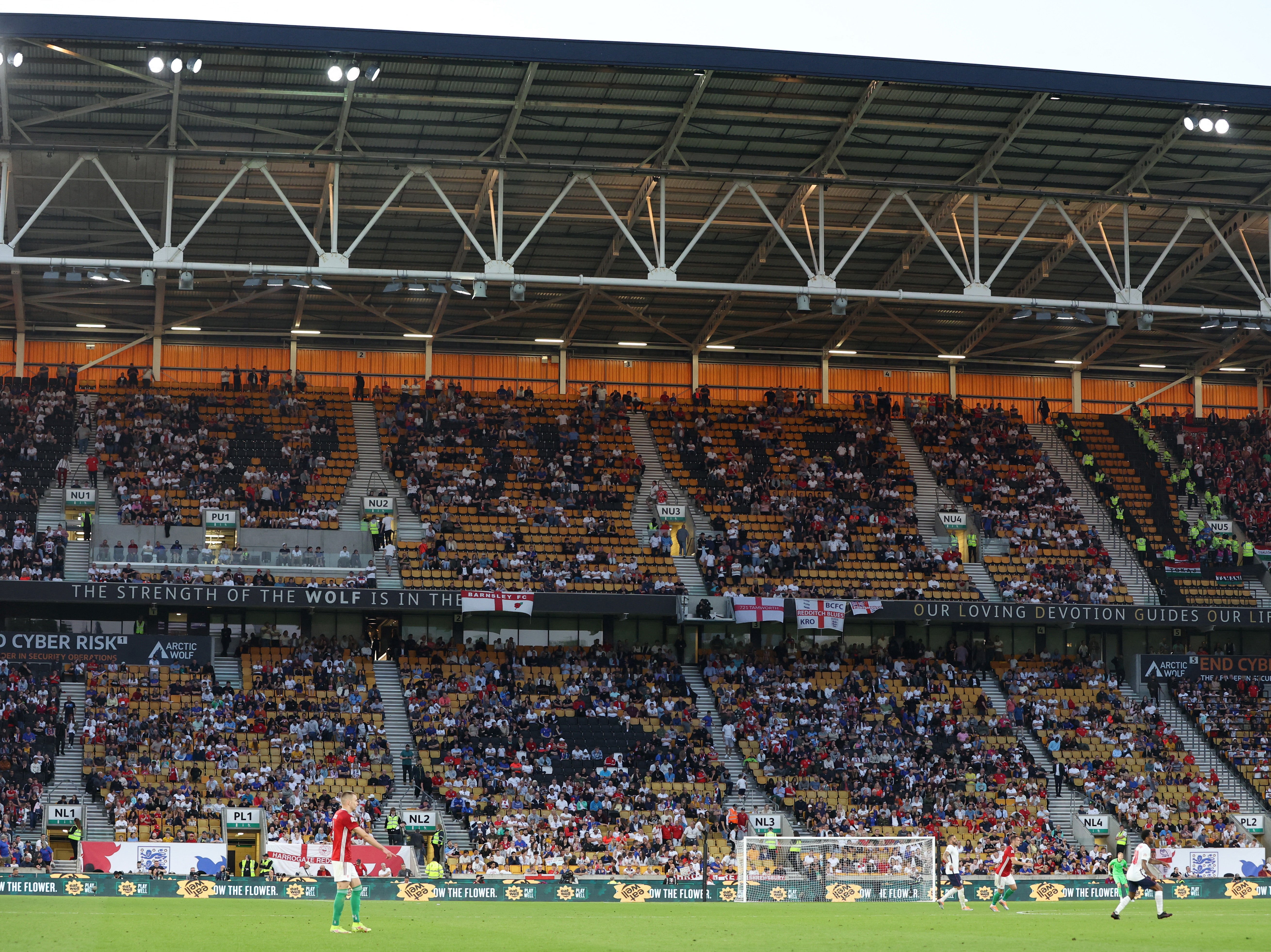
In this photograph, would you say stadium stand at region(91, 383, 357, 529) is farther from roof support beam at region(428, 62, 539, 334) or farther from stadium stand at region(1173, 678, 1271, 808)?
stadium stand at region(1173, 678, 1271, 808)

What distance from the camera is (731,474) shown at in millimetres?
57031

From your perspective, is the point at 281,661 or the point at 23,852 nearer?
the point at 23,852

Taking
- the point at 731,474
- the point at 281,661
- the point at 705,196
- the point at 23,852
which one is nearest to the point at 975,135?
the point at 705,196

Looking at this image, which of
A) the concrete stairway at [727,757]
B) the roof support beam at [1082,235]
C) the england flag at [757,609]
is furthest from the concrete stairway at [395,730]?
the roof support beam at [1082,235]

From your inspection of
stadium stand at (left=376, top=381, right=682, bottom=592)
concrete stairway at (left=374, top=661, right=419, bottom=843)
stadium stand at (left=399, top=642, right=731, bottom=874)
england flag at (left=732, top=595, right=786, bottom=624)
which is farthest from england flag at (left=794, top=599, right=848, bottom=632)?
concrete stairway at (left=374, top=661, right=419, bottom=843)

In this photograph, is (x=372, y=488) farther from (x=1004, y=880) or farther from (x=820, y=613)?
(x=1004, y=880)

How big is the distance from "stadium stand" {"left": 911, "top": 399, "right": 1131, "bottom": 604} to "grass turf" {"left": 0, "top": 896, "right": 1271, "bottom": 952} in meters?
19.7

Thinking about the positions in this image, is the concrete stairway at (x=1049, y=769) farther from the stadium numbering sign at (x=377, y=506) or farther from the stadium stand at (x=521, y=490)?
the stadium numbering sign at (x=377, y=506)

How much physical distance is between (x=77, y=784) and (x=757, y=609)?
2122 centimetres

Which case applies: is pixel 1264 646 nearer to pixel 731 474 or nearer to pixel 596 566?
pixel 731 474

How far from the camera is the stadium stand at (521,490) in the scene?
50625 millimetres

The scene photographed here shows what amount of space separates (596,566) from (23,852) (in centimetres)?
2001

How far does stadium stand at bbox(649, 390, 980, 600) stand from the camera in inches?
2069

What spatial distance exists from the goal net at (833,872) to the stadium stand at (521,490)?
1458cm
